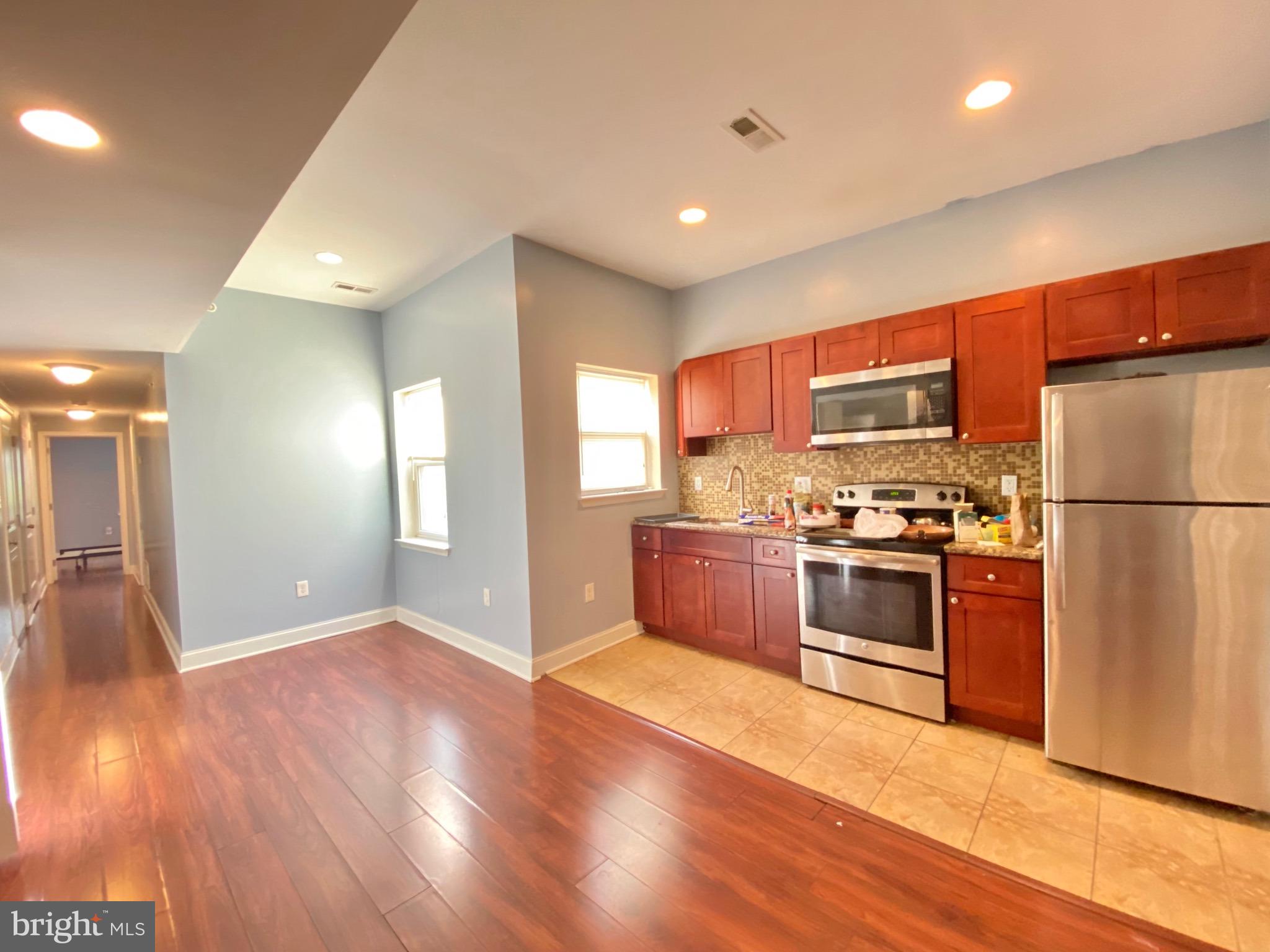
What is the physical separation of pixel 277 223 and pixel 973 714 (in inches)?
173

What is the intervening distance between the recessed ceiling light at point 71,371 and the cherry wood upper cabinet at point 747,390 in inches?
193

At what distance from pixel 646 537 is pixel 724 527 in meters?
0.63

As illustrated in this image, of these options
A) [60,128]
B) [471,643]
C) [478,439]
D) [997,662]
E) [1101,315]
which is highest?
[60,128]

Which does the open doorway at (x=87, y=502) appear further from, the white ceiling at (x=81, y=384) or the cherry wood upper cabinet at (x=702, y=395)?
the cherry wood upper cabinet at (x=702, y=395)

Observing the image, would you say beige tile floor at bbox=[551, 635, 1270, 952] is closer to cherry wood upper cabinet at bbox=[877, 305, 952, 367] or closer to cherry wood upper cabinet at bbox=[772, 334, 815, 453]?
cherry wood upper cabinet at bbox=[772, 334, 815, 453]

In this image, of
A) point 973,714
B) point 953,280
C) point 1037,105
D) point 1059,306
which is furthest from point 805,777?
point 1037,105

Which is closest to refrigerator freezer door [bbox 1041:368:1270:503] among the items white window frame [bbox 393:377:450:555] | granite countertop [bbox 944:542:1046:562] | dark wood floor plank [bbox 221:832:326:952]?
granite countertop [bbox 944:542:1046:562]

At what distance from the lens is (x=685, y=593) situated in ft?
11.4

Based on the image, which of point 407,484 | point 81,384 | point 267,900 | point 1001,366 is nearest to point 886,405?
point 1001,366

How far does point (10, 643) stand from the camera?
12.4 ft

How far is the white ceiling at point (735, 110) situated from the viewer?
159 cm

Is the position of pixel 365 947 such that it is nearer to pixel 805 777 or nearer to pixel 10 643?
pixel 805 777

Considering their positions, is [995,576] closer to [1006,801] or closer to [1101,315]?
[1006,801]

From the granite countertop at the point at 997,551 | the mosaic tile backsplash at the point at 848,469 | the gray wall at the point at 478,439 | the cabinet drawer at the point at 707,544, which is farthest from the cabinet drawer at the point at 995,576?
the gray wall at the point at 478,439
